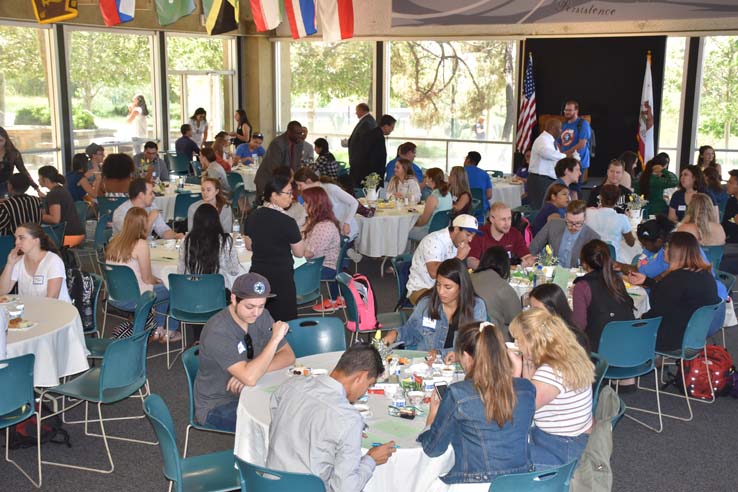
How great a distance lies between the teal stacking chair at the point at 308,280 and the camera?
7480 millimetres

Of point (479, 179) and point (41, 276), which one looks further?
point (479, 179)

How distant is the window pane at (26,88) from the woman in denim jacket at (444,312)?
10.8m

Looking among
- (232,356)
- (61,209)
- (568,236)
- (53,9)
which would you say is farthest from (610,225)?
(53,9)

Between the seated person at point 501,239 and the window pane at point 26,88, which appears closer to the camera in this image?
the seated person at point 501,239

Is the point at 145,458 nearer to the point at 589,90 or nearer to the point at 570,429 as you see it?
the point at 570,429

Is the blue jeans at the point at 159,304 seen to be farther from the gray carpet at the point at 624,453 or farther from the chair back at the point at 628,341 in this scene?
the chair back at the point at 628,341

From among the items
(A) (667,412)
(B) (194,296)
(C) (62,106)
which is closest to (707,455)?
(A) (667,412)

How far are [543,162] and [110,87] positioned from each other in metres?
8.46

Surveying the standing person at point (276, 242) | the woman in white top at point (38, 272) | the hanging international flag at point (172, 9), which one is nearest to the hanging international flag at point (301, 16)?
the hanging international flag at point (172, 9)

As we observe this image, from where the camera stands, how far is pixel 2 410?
4.82 metres

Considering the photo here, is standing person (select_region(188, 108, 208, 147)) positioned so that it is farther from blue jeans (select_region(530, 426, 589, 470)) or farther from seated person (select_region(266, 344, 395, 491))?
seated person (select_region(266, 344, 395, 491))

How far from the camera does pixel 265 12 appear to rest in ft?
43.4

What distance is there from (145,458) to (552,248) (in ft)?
13.9

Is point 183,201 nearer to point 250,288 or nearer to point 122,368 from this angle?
point 122,368
